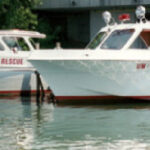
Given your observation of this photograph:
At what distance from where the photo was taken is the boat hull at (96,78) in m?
21.3

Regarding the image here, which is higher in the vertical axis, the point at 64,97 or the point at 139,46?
the point at 139,46

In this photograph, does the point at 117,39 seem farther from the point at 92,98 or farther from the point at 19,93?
the point at 19,93

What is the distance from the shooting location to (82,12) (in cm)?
4716

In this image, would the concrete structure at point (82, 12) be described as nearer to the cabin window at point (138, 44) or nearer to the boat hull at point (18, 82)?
the boat hull at point (18, 82)

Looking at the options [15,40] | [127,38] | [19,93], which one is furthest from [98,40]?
[15,40]

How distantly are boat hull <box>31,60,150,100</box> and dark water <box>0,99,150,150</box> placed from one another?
44 cm

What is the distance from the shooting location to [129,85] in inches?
862

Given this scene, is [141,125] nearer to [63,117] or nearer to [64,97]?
[63,117]

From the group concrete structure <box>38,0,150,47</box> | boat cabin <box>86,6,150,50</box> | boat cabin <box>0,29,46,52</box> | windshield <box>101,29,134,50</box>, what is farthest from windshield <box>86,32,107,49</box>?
concrete structure <box>38,0,150,47</box>

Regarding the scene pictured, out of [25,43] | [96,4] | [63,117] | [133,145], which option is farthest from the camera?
[96,4]

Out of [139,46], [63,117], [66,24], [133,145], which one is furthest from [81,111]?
[66,24]

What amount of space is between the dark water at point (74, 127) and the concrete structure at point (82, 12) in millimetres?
19688

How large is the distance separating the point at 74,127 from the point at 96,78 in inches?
145

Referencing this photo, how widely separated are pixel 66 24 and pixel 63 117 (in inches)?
1117
